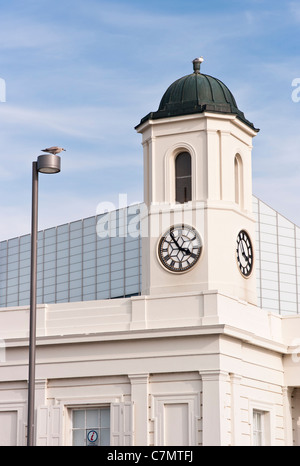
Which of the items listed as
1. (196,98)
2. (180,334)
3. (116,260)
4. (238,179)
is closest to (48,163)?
(180,334)

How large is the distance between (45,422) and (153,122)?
11150 mm

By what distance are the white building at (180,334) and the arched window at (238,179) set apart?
36mm

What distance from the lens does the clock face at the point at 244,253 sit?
37.5 m

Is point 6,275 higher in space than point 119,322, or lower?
higher

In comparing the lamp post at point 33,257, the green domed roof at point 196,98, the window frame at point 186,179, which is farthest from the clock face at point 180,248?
the lamp post at point 33,257

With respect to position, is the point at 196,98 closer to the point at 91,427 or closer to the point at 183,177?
the point at 183,177

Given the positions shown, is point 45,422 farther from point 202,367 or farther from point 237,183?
point 237,183

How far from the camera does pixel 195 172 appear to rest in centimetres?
3734

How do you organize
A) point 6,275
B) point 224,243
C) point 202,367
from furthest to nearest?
1. point 6,275
2. point 224,243
3. point 202,367

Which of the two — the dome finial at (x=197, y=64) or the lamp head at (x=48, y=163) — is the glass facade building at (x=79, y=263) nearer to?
the dome finial at (x=197, y=64)

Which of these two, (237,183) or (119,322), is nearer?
(119,322)

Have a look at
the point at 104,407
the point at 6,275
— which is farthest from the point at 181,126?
the point at 6,275

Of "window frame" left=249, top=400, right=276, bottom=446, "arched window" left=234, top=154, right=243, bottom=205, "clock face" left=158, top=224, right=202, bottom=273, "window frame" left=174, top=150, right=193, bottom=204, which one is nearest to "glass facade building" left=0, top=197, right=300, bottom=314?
"arched window" left=234, top=154, right=243, bottom=205

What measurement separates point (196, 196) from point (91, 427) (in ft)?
Result: 28.5
